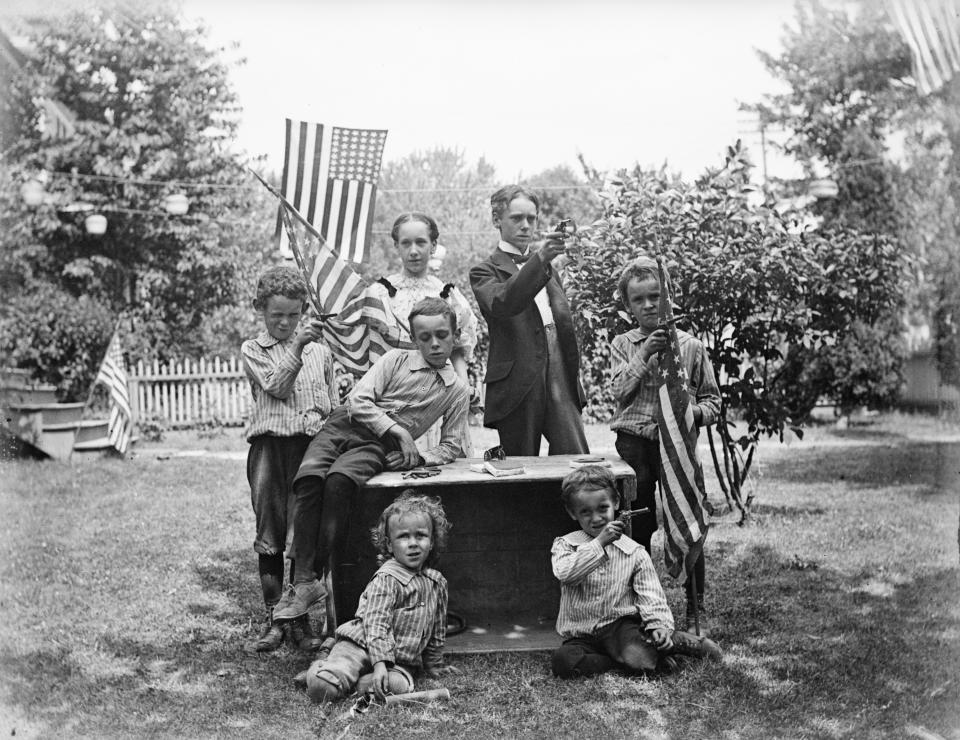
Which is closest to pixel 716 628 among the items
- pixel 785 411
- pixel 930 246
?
pixel 785 411

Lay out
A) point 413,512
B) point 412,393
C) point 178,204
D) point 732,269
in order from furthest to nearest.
→ point 178,204, point 732,269, point 412,393, point 413,512

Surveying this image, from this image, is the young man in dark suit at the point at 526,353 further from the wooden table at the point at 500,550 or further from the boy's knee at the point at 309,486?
the boy's knee at the point at 309,486

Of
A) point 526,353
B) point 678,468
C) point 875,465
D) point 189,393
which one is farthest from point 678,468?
point 189,393

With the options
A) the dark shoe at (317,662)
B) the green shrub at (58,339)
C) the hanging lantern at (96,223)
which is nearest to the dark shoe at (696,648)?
the dark shoe at (317,662)

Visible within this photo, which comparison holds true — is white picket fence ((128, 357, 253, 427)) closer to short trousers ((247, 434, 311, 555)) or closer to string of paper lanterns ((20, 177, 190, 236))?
string of paper lanterns ((20, 177, 190, 236))

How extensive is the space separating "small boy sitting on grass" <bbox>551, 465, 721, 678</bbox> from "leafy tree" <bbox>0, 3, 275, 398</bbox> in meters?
13.2

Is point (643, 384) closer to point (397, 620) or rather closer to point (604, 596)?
point (604, 596)

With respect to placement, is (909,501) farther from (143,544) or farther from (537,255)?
(143,544)

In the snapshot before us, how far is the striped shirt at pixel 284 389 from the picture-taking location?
4.66 meters

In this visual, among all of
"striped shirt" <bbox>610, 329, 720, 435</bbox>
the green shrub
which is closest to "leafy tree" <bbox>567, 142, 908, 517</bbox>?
"striped shirt" <bbox>610, 329, 720, 435</bbox>

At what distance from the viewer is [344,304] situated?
5250mm

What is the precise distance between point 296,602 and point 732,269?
13.2ft

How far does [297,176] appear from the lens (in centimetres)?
542

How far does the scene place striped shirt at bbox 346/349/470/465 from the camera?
470 centimetres
